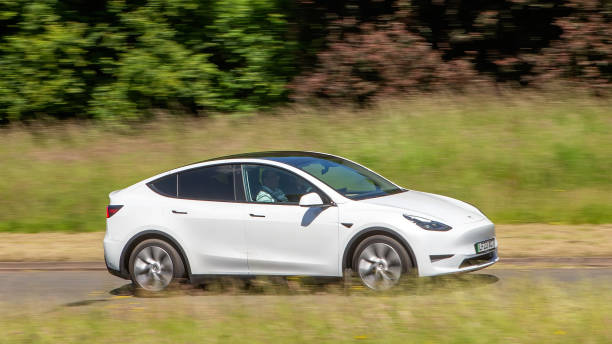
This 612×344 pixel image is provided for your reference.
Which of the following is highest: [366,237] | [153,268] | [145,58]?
[145,58]

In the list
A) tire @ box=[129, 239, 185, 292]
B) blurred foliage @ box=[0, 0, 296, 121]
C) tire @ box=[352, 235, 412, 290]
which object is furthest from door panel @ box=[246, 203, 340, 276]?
blurred foliage @ box=[0, 0, 296, 121]

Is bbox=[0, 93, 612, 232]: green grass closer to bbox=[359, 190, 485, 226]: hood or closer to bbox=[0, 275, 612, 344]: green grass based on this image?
bbox=[359, 190, 485, 226]: hood

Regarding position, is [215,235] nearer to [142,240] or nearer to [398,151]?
[142,240]

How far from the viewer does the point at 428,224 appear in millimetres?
8430

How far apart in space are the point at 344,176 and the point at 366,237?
43.4 inches

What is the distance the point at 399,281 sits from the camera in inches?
329

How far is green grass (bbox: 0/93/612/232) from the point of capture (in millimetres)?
14727

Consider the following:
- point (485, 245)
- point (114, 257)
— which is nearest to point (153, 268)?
point (114, 257)

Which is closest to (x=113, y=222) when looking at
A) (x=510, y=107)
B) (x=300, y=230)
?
(x=300, y=230)

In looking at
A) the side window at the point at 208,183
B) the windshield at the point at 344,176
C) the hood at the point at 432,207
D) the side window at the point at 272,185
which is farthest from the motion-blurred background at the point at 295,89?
the side window at the point at 272,185

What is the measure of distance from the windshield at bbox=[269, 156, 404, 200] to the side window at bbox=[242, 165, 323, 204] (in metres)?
0.18

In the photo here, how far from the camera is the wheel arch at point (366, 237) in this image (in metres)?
8.37

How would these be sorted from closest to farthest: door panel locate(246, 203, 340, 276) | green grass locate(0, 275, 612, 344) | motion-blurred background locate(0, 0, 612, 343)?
green grass locate(0, 275, 612, 344) < motion-blurred background locate(0, 0, 612, 343) < door panel locate(246, 203, 340, 276)

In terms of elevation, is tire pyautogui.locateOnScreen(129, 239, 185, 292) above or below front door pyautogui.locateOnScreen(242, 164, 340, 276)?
below
